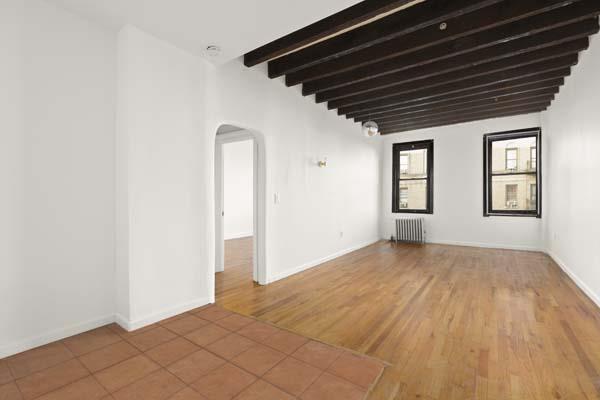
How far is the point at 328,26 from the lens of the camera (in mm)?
2619

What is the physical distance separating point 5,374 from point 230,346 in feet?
4.65

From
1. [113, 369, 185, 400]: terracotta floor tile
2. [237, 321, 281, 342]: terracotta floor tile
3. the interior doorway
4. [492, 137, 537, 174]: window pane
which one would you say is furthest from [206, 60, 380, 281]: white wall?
[492, 137, 537, 174]: window pane

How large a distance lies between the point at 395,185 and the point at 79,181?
684 cm

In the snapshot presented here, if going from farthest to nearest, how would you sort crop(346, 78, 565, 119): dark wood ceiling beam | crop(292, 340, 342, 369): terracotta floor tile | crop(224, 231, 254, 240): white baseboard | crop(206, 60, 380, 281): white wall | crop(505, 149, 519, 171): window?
crop(224, 231, 254, 240): white baseboard
crop(505, 149, 519, 171): window
crop(346, 78, 565, 119): dark wood ceiling beam
crop(206, 60, 380, 281): white wall
crop(292, 340, 342, 369): terracotta floor tile

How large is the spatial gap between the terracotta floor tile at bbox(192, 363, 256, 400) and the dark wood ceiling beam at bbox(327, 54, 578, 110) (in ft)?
13.9

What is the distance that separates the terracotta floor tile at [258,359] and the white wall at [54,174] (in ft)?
4.59

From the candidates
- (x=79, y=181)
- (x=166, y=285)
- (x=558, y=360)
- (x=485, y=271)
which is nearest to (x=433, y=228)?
(x=485, y=271)

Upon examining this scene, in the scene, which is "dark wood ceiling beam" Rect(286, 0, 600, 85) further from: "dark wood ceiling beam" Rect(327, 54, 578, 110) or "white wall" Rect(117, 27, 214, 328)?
"white wall" Rect(117, 27, 214, 328)

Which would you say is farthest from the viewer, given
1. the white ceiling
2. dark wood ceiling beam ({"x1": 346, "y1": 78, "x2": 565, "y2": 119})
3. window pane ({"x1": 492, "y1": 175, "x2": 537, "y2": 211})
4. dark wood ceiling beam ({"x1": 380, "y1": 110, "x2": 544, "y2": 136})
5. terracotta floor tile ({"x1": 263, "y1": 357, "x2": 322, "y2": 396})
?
window pane ({"x1": 492, "y1": 175, "x2": 537, "y2": 211})

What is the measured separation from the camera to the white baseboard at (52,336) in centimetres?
201

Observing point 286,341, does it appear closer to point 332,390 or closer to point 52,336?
point 332,390

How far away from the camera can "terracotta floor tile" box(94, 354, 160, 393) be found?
1.76 meters

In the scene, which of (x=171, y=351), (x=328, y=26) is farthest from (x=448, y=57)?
(x=171, y=351)

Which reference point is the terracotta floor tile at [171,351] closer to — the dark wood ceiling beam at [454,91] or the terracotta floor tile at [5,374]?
the terracotta floor tile at [5,374]
